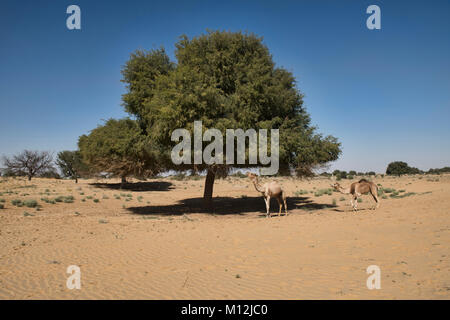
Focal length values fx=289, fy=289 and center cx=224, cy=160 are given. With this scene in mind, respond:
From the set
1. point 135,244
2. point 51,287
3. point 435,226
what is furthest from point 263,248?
point 435,226

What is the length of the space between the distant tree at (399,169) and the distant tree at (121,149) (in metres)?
79.0

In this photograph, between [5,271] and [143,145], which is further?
[143,145]

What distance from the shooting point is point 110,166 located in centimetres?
2098

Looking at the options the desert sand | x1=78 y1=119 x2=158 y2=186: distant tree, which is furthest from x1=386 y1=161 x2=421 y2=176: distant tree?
x1=78 y1=119 x2=158 y2=186: distant tree

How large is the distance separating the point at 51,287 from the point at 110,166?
15.5 meters

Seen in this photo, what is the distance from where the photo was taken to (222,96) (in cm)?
1742

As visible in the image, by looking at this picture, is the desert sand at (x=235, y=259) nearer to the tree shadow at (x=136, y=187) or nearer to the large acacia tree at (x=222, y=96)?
the large acacia tree at (x=222, y=96)

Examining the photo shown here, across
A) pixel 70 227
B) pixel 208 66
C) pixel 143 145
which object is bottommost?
pixel 70 227

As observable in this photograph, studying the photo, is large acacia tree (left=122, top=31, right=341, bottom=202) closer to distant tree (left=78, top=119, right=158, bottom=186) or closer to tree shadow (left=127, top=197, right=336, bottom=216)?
distant tree (left=78, top=119, right=158, bottom=186)

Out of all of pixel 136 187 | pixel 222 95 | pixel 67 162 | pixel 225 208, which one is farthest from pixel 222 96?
pixel 67 162

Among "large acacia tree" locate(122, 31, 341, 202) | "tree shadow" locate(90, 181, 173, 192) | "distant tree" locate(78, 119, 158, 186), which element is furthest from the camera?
"tree shadow" locate(90, 181, 173, 192)

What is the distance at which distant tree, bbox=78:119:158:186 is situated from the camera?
19.0 metres

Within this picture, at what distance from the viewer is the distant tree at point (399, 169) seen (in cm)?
8019
